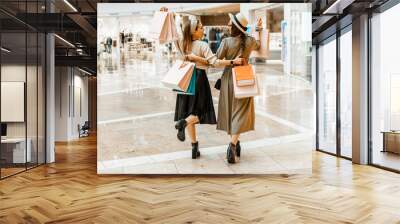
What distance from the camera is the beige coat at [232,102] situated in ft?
18.9

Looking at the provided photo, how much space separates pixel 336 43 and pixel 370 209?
18.0 ft

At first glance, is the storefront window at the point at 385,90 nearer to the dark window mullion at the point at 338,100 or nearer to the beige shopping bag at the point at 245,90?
the dark window mullion at the point at 338,100

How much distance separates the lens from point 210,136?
589 centimetres

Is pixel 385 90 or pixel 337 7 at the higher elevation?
pixel 337 7

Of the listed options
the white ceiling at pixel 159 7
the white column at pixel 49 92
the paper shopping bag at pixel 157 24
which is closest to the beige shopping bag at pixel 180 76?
the paper shopping bag at pixel 157 24

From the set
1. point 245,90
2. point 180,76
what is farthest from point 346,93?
point 180,76

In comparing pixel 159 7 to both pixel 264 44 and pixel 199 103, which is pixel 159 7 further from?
pixel 264 44

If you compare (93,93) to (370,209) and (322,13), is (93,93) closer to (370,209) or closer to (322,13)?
(322,13)

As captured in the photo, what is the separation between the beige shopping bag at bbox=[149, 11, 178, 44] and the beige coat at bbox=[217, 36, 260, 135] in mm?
769

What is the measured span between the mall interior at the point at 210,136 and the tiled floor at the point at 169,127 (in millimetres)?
22

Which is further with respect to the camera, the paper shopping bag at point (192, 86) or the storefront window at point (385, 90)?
the storefront window at point (385, 90)

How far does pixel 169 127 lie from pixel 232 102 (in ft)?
3.39

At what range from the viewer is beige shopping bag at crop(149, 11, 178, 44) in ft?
19.1

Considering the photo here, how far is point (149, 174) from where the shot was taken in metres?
5.92
